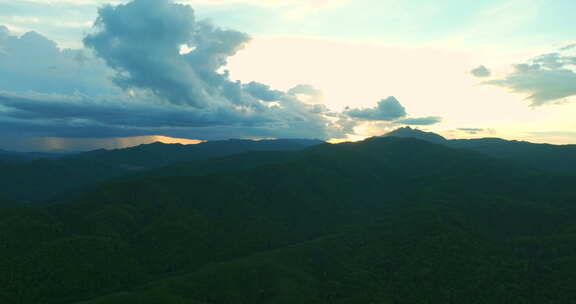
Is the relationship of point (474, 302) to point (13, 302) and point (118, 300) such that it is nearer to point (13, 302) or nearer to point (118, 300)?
point (118, 300)

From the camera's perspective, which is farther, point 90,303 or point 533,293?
point 533,293

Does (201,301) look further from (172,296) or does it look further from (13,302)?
(13,302)

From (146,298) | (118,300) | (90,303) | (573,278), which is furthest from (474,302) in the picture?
(90,303)

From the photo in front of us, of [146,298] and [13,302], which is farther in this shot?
[13,302]

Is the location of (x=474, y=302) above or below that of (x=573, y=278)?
below

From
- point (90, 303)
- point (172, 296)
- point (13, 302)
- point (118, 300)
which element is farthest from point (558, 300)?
point (13, 302)

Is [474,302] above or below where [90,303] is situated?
below

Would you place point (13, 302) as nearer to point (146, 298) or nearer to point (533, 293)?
point (146, 298)
